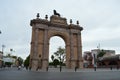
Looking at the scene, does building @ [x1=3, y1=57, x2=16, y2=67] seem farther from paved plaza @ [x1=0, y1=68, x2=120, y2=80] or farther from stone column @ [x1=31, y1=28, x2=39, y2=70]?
paved plaza @ [x1=0, y1=68, x2=120, y2=80]

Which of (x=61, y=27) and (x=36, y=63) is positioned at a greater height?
(x=61, y=27)

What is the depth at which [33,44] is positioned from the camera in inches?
1815

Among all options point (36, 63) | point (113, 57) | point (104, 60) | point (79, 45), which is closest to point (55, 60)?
point (104, 60)

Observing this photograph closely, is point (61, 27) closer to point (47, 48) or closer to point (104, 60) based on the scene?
point (47, 48)

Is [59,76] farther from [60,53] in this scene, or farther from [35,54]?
[60,53]

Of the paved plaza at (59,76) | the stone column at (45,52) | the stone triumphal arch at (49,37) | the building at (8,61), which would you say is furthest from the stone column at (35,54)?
the building at (8,61)

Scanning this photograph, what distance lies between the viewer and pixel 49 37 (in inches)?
1932

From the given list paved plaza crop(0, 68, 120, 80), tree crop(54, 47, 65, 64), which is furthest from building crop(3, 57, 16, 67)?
paved plaza crop(0, 68, 120, 80)

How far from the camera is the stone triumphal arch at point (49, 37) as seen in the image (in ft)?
150

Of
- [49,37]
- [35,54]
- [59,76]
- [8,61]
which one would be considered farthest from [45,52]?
[8,61]

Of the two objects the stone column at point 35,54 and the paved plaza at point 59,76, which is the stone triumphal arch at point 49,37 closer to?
the stone column at point 35,54

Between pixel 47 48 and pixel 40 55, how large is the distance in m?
2.77

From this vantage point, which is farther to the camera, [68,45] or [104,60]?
[104,60]

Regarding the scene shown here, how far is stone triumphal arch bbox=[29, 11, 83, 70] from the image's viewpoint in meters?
45.8
